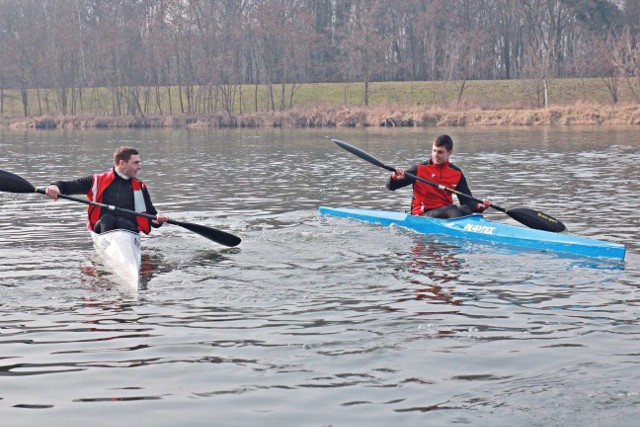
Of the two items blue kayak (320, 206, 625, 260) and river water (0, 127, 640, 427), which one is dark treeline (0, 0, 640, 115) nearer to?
blue kayak (320, 206, 625, 260)

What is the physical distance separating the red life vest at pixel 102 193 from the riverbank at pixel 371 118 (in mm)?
39058

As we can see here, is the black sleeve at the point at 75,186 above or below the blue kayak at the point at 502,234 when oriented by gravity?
above

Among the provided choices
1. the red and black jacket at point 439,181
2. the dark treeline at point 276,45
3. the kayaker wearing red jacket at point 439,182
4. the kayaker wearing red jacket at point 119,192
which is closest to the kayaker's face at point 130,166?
the kayaker wearing red jacket at point 119,192

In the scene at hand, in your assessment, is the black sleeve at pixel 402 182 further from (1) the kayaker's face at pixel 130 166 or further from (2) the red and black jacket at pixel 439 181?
(1) the kayaker's face at pixel 130 166

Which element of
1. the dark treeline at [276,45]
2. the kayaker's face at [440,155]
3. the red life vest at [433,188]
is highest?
the dark treeline at [276,45]

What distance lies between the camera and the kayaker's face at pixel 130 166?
11.9 m

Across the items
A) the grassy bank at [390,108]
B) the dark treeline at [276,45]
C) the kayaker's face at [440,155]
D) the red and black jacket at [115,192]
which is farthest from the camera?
the dark treeline at [276,45]

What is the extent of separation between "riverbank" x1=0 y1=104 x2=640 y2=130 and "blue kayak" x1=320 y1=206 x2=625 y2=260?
36053 mm

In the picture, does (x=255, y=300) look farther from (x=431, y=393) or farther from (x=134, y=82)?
(x=134, y=82)

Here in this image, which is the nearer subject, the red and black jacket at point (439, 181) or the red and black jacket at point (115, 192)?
the red and black jacket at point (115, 192)

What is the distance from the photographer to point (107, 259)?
37.1 ft

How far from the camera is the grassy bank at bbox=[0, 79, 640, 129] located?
166ft

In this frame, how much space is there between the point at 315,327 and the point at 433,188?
6.04 metres

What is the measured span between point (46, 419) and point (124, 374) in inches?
37.4
